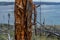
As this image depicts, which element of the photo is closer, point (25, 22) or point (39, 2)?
point (25, 22)

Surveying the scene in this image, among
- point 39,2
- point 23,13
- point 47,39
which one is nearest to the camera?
point 23,13

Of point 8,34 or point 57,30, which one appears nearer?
point 8,34

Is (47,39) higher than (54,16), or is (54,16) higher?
(54,16)

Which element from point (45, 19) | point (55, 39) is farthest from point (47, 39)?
point (45, 19)

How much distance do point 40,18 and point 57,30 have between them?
460 mm

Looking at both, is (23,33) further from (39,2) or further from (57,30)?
(57,30)

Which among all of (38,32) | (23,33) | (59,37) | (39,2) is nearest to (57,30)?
(59,37)

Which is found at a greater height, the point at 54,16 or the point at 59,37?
the point at 54,16

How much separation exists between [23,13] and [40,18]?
4.51ft

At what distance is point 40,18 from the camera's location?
333cm

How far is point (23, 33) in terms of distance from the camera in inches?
78.2

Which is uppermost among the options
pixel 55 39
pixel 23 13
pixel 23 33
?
pixel 23 13

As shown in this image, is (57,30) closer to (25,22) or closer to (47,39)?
(47,39)

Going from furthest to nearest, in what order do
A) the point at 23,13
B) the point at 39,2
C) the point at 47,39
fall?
1. the point at 47,39
2. the point at 39,2
3. the point at 23,13
